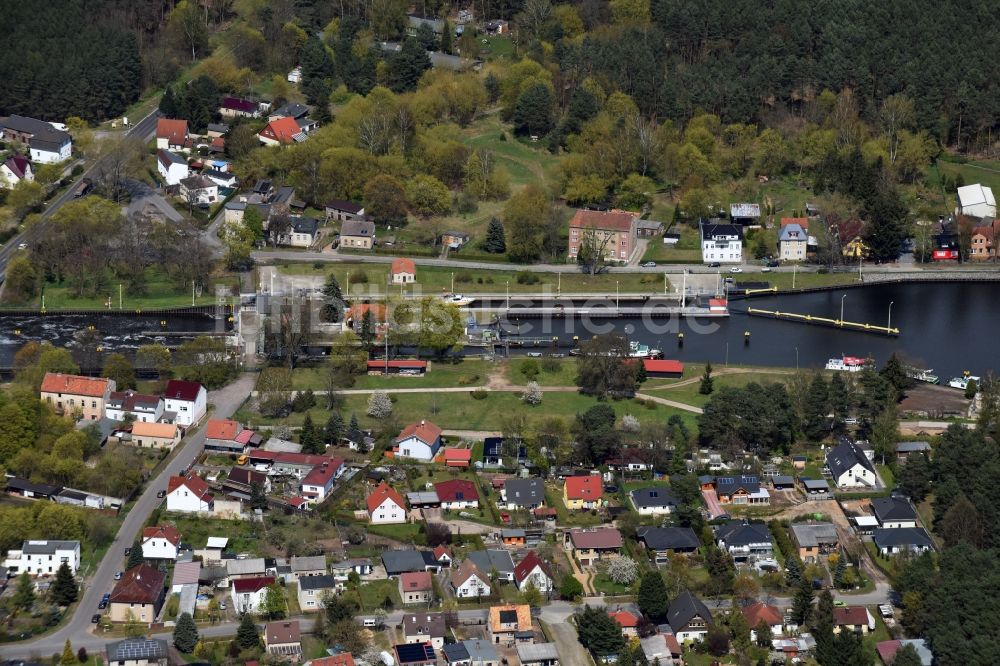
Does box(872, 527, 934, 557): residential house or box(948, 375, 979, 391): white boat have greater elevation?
box(948, 375, 979, 391): white boat

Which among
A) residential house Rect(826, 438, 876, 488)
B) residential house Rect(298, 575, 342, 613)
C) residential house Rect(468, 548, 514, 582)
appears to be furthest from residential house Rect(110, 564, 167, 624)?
residential house Rect(826, 438, 876, 488)

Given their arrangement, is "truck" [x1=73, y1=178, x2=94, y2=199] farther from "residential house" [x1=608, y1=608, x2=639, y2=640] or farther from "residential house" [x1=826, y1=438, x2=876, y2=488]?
"residential house" [x1=608, y1=608, x2=639, y2=640]

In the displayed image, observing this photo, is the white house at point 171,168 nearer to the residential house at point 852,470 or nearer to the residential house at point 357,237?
the residential house at point 357,237

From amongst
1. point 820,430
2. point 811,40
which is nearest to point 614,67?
point 811,40

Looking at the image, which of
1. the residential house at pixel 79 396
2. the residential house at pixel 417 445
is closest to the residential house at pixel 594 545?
the residential house at pixel 417 445

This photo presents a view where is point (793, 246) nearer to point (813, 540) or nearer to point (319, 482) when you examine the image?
point (813, 540)
